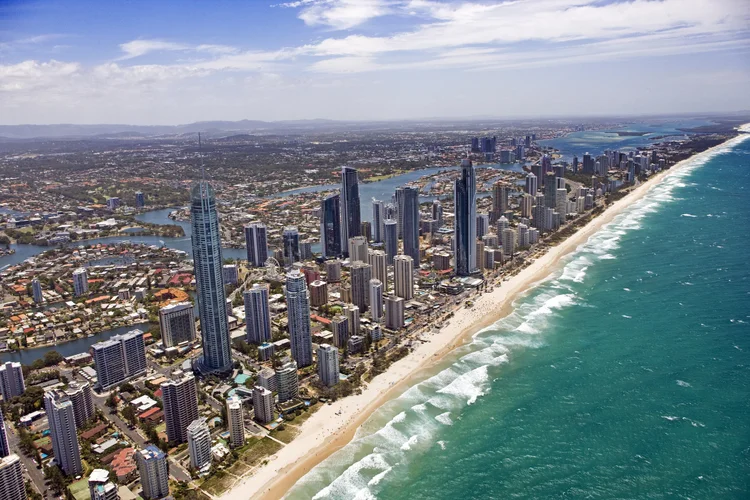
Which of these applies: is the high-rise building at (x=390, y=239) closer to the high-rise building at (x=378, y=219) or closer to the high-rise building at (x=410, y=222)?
the high-rise building at (x=410, y=222)

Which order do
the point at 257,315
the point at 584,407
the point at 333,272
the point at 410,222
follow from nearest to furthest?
1. the point at 584,407
2. the point at 257,315
3. the point at 333,272
4. the point at 410,222

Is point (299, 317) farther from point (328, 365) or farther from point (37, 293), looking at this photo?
point (37, 293)

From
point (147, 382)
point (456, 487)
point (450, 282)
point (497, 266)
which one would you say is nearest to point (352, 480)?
point (456, 487)

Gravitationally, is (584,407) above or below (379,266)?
below

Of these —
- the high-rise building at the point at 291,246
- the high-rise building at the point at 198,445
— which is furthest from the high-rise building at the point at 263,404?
the high-rise building at the point at 291,246

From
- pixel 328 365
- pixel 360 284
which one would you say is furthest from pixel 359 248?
pixel 328 365

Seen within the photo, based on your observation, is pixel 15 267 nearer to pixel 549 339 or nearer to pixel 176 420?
pixel 176 420

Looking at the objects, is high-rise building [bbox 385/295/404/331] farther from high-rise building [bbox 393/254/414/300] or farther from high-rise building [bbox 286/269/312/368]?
high-rise building [bbox 286/269/312/368]
